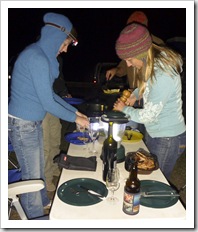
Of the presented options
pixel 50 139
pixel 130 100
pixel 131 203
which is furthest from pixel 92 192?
pixel 50 139

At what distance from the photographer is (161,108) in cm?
189

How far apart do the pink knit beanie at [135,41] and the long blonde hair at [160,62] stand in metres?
0.06

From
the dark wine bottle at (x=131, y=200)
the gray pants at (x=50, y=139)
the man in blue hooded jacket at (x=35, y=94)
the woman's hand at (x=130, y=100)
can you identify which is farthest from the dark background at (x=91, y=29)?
the dark wine bottle at (x=131, y=200)

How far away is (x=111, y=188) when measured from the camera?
1550 millimetres

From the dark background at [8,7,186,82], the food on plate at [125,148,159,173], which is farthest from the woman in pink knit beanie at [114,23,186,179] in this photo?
the dark background at [8,7,186,82]

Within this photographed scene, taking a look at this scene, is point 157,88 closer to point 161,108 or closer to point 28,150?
point 161,108

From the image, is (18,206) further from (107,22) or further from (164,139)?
(107,22)

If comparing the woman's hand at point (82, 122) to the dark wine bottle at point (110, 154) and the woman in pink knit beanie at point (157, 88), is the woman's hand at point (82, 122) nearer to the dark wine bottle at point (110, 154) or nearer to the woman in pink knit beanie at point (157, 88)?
the woman in pink knit beanie at point (157, 88)

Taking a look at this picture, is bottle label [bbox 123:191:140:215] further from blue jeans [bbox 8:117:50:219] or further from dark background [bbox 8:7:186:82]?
dark background [bbox 8:7:186:82]

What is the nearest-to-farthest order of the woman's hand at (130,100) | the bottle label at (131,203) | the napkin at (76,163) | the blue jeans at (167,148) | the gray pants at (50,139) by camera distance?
the bottle label at (131,203) → the napkin at (76,163) → the blue jeans at (167,148) → the woman's hand at (130,100) → the gray pants at (50,139)

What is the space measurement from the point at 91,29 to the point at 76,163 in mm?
22327

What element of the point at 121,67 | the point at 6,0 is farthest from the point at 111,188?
the point at 121,67

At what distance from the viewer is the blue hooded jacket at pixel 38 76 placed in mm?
1912

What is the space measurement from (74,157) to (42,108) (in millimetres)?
519
